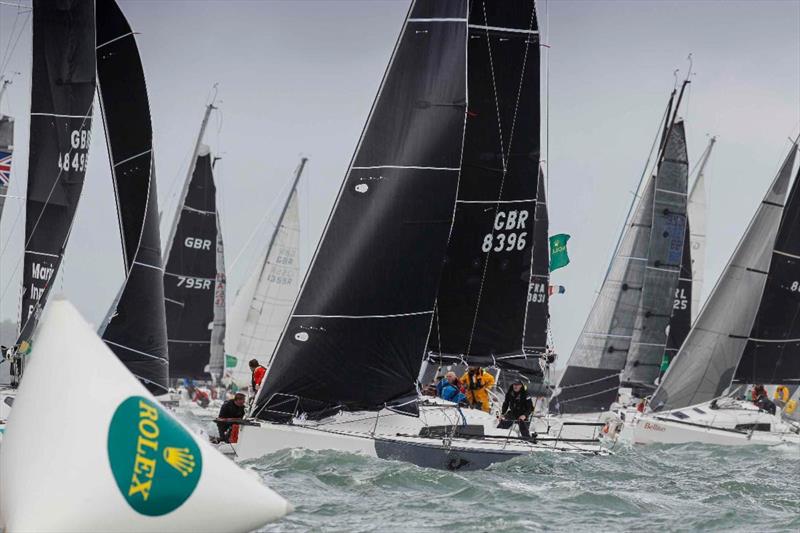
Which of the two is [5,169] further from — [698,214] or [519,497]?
[698,214]

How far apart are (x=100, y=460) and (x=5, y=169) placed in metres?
21.4

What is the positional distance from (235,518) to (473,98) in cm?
1629

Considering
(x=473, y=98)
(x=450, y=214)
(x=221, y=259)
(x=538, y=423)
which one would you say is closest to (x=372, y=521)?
(x=450, y=214)

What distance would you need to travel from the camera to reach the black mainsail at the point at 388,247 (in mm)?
21078

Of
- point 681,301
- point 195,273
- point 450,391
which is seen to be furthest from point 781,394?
point 195,273

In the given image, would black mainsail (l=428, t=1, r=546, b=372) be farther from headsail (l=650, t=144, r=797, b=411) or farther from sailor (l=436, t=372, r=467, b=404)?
headsail (l=650, t=144, r=797, b=411)

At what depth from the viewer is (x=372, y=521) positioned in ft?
50.5

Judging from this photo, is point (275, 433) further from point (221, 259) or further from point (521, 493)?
point (221, 259)

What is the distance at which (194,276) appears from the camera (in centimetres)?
5338

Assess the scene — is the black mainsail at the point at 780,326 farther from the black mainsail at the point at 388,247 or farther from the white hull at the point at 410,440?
the black mainsail at the point at 388,247

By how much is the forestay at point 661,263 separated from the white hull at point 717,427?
10.2 meters

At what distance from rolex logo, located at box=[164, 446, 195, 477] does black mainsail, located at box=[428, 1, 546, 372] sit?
1567 centimetres

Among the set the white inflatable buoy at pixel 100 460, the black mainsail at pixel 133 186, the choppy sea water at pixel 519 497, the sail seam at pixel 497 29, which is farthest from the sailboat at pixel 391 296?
the white inflatable buoy at pixel 100 460

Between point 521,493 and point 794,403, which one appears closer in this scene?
point 521,493
